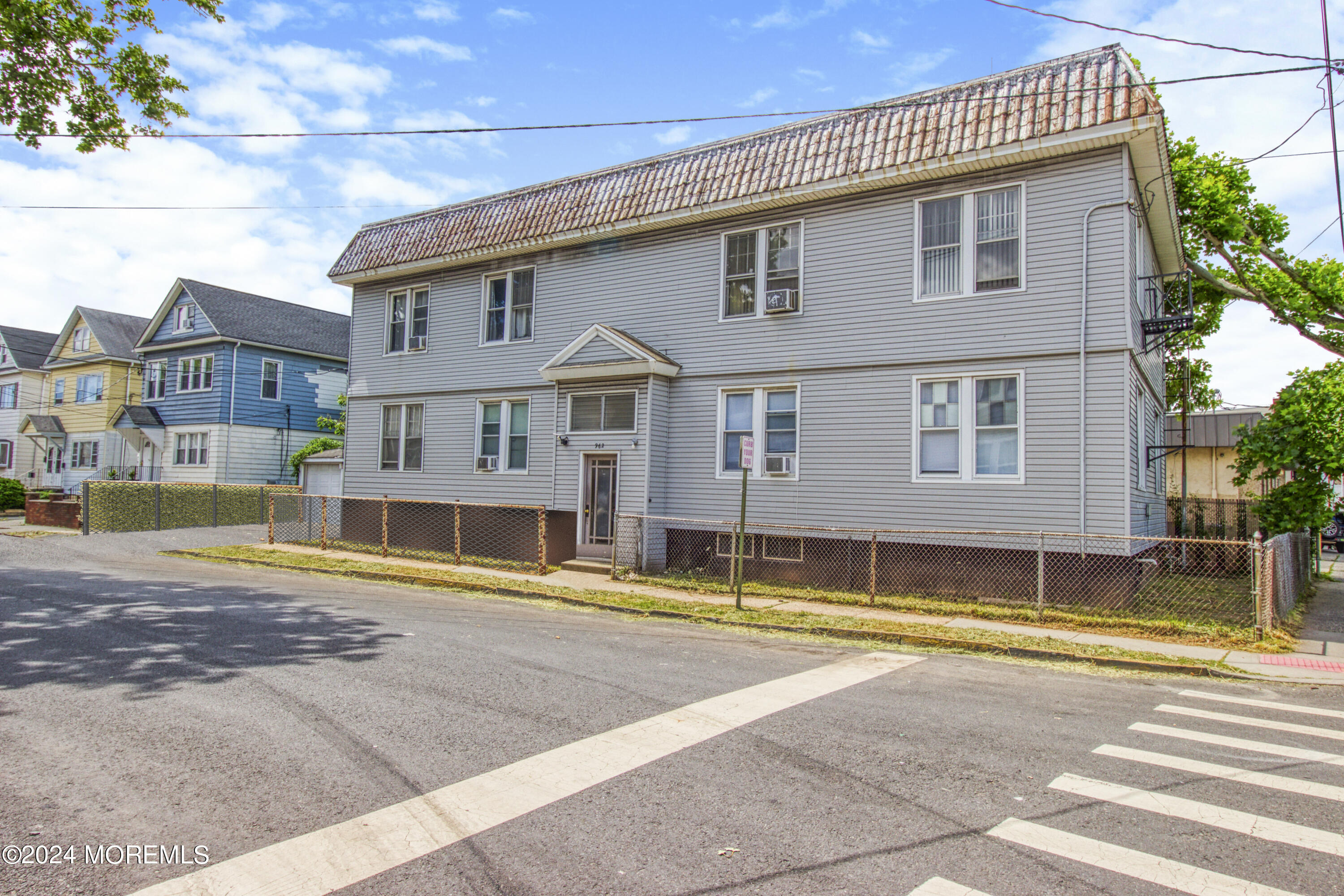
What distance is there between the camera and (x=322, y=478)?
25578 mm

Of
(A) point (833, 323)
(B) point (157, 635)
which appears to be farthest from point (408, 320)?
(B) point (157, 635)

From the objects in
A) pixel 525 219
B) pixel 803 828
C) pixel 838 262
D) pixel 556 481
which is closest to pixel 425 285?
pixel 525 219

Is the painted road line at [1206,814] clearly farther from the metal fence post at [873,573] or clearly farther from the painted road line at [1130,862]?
the metal fence post at [873,573]

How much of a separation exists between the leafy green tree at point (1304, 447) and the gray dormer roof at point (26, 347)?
168 feet

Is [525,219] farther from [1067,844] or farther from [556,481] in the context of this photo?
[1067,844]

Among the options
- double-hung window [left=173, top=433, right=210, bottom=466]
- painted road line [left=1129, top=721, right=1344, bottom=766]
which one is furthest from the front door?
double-hung window [left=173, top=433, right=210, bottom=466]

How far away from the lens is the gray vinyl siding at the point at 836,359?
11.9m

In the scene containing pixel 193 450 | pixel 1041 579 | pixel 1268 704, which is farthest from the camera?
pixel 193 450

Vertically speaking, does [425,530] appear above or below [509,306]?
below

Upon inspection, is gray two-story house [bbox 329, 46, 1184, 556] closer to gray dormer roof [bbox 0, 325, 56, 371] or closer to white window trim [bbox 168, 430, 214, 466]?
white window trim [bbox 168, 430, 214, 466]

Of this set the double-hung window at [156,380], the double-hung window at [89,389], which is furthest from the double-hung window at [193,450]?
the double-hung window at [89,389]

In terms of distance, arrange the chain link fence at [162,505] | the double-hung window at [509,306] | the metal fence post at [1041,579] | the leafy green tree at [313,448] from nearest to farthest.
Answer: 1. the metal fence post at [1041,579]
2. the double-hung window at [509,306]
3. the chain link fence at [162,505]
4. the leafy green tree at [313,448]

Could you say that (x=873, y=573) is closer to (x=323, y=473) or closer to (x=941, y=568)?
(x=941, y=568)

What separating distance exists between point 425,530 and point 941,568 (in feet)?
39.3
